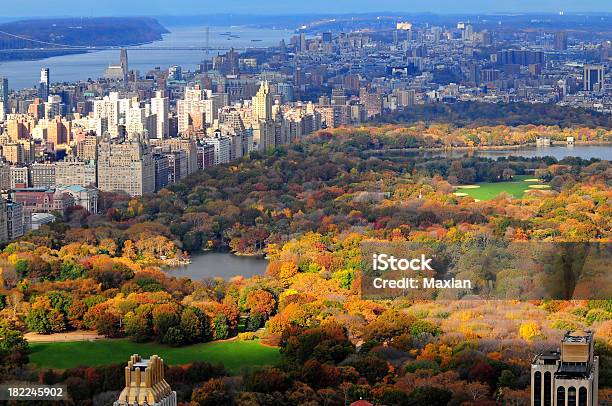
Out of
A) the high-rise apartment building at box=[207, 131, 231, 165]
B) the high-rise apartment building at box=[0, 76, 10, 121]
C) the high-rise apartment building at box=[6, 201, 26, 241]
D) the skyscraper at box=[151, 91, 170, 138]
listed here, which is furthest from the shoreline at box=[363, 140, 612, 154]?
the high-rise apartment building at box=[6, 201, 26, 241]

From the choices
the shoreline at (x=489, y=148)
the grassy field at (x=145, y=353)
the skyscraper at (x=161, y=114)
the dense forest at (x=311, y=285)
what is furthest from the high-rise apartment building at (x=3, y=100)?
the grassy field at (x=145, y=353)

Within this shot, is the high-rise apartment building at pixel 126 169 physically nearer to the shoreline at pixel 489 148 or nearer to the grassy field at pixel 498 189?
the grassy field at pixel 498 189

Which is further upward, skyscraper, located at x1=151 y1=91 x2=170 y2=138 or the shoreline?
skyscraper, located at x1=151 y1=91 x2=170 y2=138

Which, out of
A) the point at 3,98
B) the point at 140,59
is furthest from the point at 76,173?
the point at 140,59

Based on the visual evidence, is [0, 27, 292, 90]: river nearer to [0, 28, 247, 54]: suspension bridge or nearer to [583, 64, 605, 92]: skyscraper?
[0, 28, 247, 54]: suspension bridge

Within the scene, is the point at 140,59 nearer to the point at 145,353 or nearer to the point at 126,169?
the point at 126,169

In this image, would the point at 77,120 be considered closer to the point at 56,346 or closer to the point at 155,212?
the point at 155,212

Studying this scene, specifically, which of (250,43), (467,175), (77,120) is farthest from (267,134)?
(250,43)
